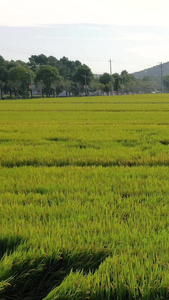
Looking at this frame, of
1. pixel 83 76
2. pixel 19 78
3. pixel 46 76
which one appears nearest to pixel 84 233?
pixel 19 78

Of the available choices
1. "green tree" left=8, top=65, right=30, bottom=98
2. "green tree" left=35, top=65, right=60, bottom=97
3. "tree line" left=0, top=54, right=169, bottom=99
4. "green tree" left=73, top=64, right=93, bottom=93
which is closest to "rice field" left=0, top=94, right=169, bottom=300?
"tree line" left=0, top=54, right=169, bottom=99

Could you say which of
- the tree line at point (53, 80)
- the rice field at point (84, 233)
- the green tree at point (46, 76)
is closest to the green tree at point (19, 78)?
the tree line at point (53, 80)

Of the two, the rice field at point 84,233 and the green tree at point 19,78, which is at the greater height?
the green tree at point 19,78

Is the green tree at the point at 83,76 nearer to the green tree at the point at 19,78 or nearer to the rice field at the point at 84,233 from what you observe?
the green tree at the point at 19,78

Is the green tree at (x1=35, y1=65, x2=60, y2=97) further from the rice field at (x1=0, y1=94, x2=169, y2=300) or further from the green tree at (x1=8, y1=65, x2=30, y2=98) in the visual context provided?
the rice field at (x1=0, y1=94, x2=169, y2=300)

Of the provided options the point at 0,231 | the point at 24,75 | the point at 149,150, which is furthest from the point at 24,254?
the point at 24,75

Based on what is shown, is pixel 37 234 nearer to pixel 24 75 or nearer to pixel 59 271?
pixel 59 271

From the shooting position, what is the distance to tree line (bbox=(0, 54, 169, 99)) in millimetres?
78500

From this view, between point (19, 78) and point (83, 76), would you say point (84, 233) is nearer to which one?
point (19, 78)

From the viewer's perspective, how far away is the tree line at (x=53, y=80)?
78500mm

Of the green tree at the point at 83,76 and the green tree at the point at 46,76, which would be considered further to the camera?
the green tree at the point at 83,76

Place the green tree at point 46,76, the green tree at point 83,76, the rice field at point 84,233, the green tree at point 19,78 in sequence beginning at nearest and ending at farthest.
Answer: the rice field at point 84,233
the green tree at point 19,78
the green tree at point 46,76
the green tree at point 83,76

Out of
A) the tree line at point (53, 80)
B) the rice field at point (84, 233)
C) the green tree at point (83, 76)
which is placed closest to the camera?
the rice field at point (84, 233)

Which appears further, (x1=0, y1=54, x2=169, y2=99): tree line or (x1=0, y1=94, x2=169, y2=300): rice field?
(x1=0, y1=54, x2=169, y2=99): tree line
